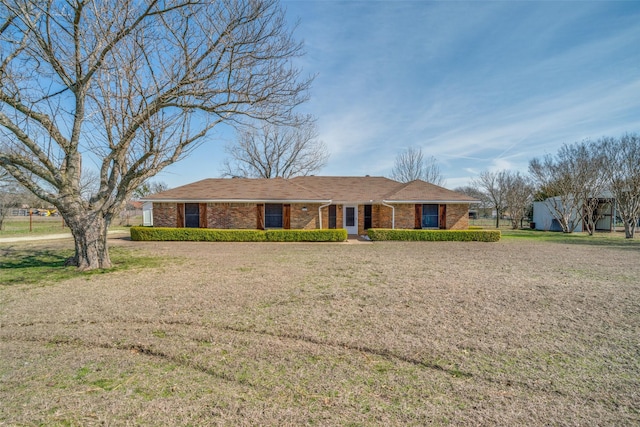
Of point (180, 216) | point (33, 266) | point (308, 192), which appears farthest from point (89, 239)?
point (308, 192)

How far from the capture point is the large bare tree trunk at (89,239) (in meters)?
8.27

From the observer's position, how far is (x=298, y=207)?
18000mm

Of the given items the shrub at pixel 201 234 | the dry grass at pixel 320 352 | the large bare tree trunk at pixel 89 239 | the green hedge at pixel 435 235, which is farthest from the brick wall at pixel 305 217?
the dry grass at pixel 320 352

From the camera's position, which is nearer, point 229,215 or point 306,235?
point 306,235

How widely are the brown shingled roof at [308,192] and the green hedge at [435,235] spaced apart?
2.08 m

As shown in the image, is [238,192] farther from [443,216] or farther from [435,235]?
[443,216]

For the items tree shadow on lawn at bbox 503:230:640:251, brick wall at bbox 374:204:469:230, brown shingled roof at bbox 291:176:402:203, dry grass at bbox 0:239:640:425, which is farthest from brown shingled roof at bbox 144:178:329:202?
tree shadow on lawn at bbox 503:230:640:251

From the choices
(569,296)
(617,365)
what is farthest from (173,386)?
(569,296)

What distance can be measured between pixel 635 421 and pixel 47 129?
1076 centimetres

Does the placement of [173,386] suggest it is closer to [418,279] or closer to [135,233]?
[418,279]

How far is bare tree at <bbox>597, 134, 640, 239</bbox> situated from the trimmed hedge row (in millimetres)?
19597

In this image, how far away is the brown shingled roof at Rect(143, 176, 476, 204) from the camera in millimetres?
17547

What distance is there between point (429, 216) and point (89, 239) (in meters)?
16.1

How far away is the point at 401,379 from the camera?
124 inches
